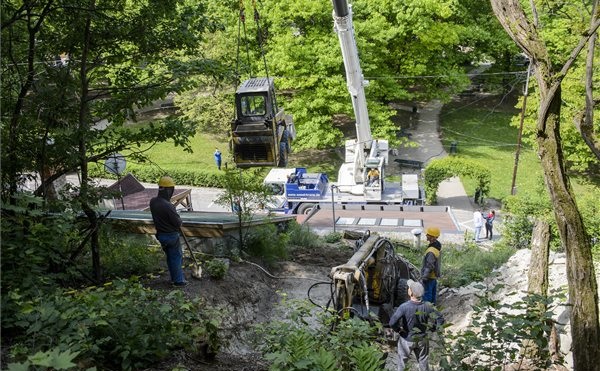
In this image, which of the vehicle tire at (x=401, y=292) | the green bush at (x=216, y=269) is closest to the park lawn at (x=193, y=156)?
the vehicle tire at (x=401, y=292)

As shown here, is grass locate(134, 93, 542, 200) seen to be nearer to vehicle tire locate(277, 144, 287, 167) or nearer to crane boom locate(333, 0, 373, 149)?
crane boom locate(333, 0, 373, 149)

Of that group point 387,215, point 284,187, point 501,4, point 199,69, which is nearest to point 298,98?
point 284,187

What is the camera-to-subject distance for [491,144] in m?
33.0

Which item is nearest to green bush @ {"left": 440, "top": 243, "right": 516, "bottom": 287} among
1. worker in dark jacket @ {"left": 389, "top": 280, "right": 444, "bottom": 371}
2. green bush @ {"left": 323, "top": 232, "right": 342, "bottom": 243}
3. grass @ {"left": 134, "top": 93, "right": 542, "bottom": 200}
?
green bush @ {"left": 323, "top": 232, "right": 342, "bottom": 243}

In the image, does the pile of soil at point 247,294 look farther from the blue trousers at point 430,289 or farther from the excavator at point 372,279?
the blue trousers at point 430,289

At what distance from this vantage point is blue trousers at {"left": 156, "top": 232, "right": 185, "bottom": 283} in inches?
308

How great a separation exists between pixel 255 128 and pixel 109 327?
812cm

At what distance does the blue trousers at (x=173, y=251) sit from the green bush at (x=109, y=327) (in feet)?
6.09

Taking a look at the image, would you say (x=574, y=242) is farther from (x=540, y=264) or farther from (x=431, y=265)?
(x=431, y=265)

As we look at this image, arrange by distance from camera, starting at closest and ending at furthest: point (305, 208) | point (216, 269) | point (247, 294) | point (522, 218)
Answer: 1. point (216, 269)
2. point (247, 294)
3. point (522, 218)
4. point (305, 208)

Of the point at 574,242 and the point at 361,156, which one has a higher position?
the point at 361,156

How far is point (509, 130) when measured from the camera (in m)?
34.8

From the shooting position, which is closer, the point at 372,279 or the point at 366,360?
the point at 366,360

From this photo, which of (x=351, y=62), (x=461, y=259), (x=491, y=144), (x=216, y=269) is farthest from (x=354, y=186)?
(x=216, y=269)
